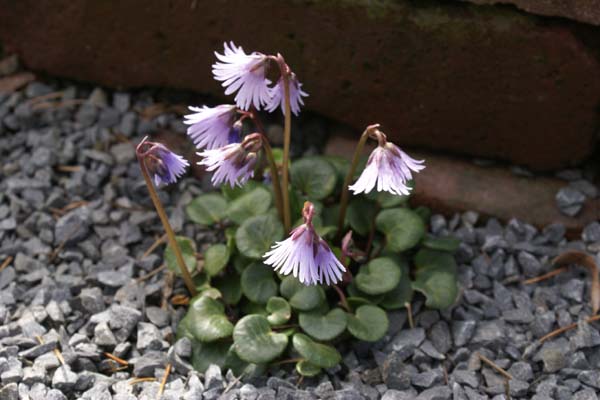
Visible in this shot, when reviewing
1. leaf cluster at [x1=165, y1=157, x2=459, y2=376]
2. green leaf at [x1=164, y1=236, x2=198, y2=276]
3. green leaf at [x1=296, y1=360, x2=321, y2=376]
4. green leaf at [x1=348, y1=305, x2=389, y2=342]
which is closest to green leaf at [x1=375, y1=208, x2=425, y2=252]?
leaf cluster at [x1=165, y1=157, x2=459, y2=376]

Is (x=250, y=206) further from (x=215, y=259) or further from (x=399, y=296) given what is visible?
(x=399, y=296)

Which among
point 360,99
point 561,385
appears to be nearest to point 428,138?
point 360,99

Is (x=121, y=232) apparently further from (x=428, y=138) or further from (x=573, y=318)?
(x=573, y=318)

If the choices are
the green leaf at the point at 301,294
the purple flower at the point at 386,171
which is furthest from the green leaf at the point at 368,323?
the purple flower at the point at 386,171

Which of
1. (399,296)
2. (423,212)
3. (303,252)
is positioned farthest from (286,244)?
(423,212)

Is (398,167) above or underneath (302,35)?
underneath

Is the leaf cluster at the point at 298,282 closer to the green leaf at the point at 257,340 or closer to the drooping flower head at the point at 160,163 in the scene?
the green leaf at the point at 257,340
